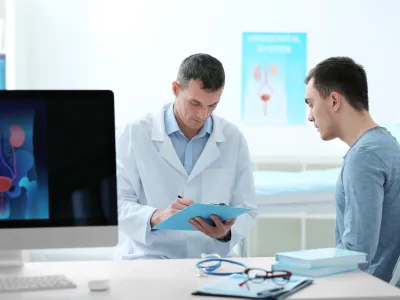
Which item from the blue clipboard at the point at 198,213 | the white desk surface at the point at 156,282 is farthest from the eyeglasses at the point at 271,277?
the blue clipboard at the point at 198,213

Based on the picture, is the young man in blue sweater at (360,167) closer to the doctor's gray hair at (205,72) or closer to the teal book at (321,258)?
the teal book at (321,258)

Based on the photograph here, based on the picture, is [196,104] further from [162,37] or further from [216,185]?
[162,37]

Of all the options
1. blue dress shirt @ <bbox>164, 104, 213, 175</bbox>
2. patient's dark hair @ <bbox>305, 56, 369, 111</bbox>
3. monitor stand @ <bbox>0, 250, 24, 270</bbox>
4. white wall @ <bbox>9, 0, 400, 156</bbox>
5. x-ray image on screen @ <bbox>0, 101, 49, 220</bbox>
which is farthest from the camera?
white wall @ <bbox>9, 0, 400, 156</bbox>

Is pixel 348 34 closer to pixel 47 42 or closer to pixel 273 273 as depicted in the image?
pixel 47 42

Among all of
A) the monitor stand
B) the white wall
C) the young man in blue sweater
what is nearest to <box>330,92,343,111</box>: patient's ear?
the young man in blue sweater

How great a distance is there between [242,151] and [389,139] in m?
0.68

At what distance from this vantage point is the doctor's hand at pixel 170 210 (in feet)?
7.13

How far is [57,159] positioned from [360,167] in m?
0.81

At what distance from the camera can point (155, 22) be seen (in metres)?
4.77

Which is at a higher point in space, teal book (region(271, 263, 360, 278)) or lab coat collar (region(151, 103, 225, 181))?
lab coat collar (region(151, 103, 225, 181))

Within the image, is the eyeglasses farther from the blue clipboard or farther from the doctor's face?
the doctor's face

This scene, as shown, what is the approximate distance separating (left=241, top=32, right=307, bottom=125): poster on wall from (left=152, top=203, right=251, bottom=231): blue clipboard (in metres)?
2.75

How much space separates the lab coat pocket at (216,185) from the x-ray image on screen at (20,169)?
0.84 metres

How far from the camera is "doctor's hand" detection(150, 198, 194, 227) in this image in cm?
217
